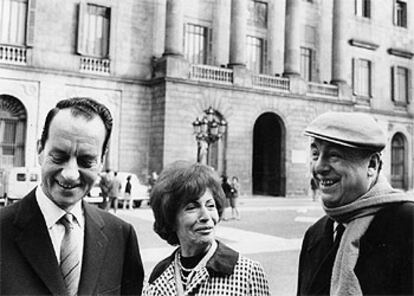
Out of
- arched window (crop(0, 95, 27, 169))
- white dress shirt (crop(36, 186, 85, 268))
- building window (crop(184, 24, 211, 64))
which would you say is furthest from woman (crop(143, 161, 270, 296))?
building window (crop(184, 24, 211, 64))

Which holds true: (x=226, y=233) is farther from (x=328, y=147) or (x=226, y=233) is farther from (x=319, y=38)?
(x=319, y=38)

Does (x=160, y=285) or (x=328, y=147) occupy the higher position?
(x=328, y=147)

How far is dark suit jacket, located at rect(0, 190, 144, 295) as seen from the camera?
1942mm

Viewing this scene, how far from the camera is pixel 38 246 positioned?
78.5 inches

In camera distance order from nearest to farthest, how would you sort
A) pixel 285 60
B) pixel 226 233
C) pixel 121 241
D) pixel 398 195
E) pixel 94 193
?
pixel 398 195
pixel 121 241
pixel 226 233
pixel 94 193
pixel 285 60

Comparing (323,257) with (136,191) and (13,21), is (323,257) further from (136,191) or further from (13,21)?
(13,21)

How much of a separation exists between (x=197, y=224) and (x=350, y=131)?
3.35ft

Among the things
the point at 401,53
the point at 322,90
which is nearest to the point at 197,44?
the point at 322,90

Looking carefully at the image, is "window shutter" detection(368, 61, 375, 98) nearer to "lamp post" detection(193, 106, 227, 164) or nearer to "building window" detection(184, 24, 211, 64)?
"building window" detection(184, 24, 211, 64)

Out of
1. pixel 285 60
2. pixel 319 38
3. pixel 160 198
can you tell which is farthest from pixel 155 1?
pixel 160 198

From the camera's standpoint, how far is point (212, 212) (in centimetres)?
261

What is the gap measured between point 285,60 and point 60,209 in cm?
2739

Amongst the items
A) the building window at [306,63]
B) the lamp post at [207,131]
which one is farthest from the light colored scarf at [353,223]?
the building window at [306,63]

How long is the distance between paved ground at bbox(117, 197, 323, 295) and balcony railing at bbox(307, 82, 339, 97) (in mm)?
11601
